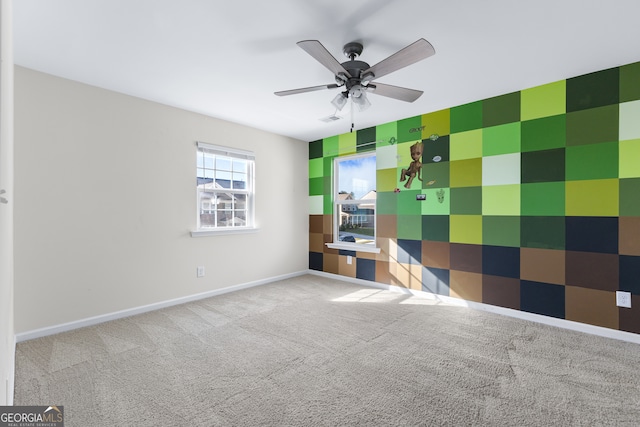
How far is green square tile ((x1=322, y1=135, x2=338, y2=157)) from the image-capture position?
5.05m

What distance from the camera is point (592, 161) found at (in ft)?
9.36

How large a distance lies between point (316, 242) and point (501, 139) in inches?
128

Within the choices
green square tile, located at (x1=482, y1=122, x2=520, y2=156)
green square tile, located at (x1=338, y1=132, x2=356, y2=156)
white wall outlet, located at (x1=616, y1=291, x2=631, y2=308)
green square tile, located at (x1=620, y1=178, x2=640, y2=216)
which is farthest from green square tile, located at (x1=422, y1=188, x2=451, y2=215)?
white wall outlet, located at (x1=616, y1=291, x2=631, y2=308)

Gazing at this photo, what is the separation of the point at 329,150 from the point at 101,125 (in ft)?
10.6

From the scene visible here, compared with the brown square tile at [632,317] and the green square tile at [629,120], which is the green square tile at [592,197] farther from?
the brown square tile at [632,317]

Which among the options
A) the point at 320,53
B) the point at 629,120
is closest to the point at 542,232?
the point at 629,120

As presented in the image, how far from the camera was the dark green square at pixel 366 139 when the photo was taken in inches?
180

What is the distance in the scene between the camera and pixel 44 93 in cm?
276

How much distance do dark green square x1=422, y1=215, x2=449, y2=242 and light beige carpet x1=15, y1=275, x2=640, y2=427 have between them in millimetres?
1027

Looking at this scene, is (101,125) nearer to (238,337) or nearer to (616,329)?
(238,337)

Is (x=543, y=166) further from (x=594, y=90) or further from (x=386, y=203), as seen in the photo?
(x=386, y=203)

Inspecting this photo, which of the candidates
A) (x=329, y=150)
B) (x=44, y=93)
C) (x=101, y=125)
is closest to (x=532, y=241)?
(x=329, y=150)

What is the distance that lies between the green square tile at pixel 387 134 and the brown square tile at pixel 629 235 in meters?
2.61

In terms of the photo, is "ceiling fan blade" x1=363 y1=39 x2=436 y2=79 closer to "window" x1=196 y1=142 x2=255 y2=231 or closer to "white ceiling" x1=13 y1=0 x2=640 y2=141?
"white ceiling" x1=13 y1=0 x2=640 y2=141
